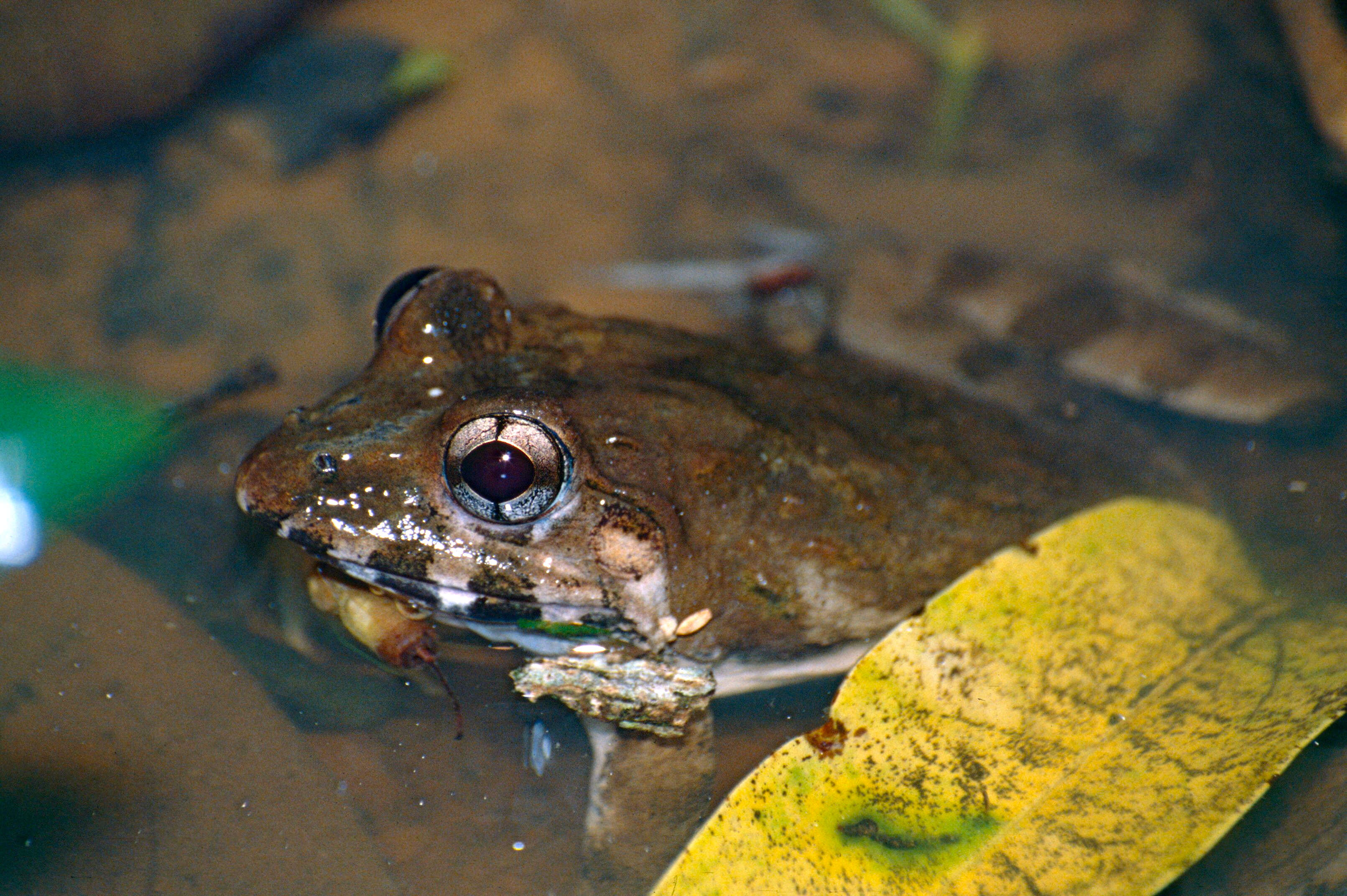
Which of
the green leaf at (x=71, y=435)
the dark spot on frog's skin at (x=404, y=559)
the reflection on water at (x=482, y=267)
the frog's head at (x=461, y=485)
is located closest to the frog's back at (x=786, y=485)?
the frog's head at (x=461, y=485)

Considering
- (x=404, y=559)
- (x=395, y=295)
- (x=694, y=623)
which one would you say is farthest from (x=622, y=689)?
(x=395, y=295)

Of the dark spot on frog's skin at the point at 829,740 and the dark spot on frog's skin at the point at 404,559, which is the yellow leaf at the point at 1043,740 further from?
the dark spot on frog's skin at the point at 404,559

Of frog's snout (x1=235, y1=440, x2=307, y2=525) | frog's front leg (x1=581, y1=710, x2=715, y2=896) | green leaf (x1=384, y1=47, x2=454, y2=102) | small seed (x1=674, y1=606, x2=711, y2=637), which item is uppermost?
green leaf (x1=384, y1=47, x2=454, y2=102)

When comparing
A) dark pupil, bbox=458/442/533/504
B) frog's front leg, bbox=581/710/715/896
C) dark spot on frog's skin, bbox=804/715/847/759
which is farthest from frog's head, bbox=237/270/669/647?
dark spot on frog's skin, bbox=804/715/847/759

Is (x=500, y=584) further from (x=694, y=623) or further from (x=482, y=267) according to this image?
(x=482, y=267)

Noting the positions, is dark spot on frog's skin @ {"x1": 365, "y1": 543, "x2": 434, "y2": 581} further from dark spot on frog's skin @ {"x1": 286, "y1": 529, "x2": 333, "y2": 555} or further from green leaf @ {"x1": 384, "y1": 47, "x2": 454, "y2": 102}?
green leaf @ {"x1": 384, "y1": 47, "x2": 454, "y2": 102}

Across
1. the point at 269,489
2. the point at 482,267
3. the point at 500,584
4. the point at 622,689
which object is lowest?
the point at 622,689

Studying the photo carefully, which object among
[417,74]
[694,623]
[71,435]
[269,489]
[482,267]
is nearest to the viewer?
[269,489]
